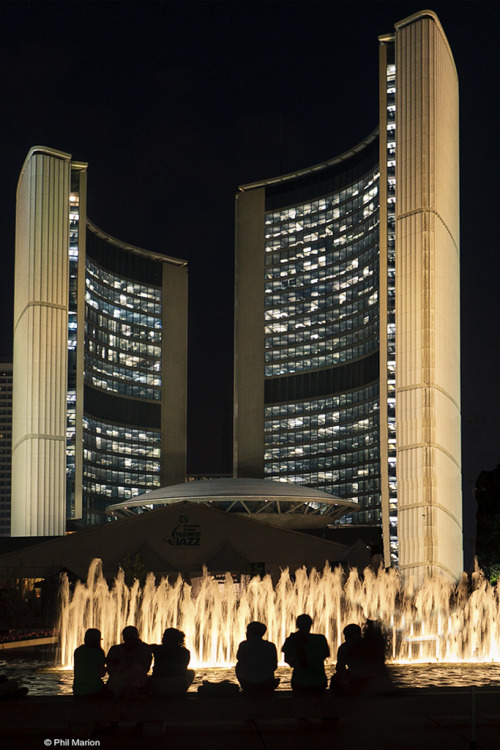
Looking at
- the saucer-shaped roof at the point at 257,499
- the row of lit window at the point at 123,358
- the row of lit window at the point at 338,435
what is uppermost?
the row of lit window at the point at 123,358

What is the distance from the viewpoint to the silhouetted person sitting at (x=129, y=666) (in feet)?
49.1

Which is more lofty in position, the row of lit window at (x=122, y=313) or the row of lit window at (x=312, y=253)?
the row of lit window at (x=312, y=253)

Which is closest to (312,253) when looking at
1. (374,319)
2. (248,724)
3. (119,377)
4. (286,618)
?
(374,319)

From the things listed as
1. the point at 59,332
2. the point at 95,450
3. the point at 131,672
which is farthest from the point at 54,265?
the point at 131,672

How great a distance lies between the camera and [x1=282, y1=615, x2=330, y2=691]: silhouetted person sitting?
15.1 m

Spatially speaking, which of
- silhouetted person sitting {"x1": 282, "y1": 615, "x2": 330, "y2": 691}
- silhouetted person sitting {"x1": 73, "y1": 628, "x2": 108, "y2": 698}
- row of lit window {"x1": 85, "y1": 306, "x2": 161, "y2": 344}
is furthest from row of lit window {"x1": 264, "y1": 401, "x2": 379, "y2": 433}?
silhouetted person sitting {"x1": 73, "y1": 628, "x2": 108, "y2": 698}

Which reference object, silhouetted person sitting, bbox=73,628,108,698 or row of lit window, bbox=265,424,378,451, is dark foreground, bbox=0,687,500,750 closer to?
silhouetted person sitting, bbox=73,628,108,698

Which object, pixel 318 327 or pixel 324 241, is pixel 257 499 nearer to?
pixel 318 327

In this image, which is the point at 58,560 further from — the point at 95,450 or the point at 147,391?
the point at 147,391

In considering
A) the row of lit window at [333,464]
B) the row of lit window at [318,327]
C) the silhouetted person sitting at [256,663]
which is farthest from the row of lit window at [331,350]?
the silhouetted person sitting at [256,663]

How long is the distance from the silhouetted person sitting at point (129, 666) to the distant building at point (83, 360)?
109m

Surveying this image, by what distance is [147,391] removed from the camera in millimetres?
180250

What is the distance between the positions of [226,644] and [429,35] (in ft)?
314

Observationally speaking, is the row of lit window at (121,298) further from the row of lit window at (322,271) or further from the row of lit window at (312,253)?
the row of lit window at (312,253)
